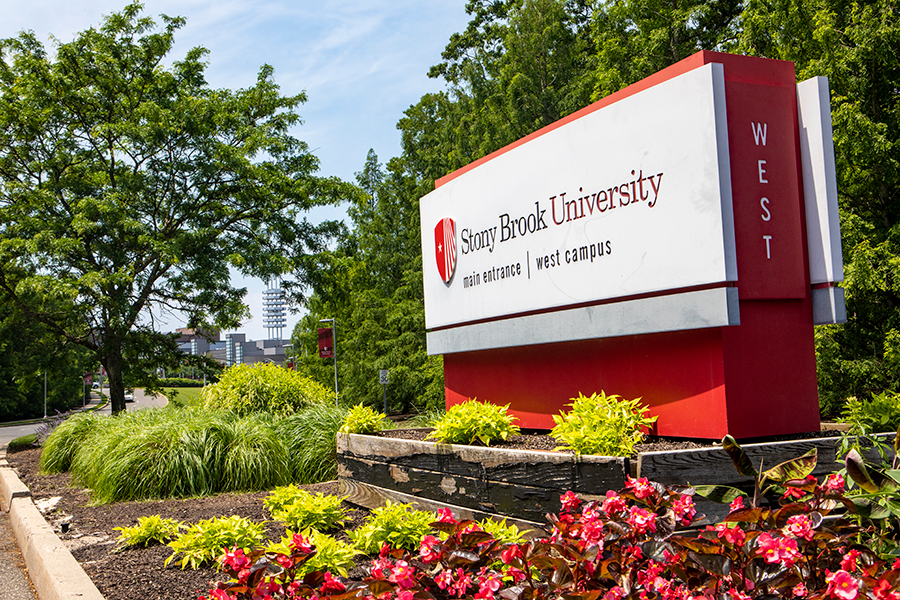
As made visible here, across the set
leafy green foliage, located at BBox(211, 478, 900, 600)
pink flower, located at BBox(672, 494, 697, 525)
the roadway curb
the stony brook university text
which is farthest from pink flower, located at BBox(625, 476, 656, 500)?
the roadway curb

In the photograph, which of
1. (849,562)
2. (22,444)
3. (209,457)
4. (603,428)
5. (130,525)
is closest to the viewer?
(849,562)

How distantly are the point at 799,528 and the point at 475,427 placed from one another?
3.48 m

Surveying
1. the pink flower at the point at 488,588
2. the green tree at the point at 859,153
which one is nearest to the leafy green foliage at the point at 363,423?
the pink flower at the point at 488,588

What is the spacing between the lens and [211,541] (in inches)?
182

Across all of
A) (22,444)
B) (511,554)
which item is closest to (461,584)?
(511,554)

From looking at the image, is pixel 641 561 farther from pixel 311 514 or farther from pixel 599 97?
pixel 599 97

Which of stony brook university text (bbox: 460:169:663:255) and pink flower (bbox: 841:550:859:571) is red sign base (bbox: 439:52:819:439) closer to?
stony brook university text (bbox: 460:169:663:255)

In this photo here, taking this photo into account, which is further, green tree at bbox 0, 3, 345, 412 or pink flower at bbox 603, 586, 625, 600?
green tree at bbox 0, 3, 345, 412

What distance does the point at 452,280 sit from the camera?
7.70 m

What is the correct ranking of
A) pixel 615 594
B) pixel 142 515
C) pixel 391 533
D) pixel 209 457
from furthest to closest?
pixel 209 457, pixel 142 515, pixel 391 533, pixel 615 594

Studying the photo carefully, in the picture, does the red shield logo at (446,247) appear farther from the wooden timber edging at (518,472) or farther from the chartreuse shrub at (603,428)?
the chartreuse shrub at (603,428)

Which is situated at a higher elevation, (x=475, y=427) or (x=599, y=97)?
(x=599, y=97)

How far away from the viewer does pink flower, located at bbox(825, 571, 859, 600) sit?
6.07 feet

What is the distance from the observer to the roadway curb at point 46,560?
4.00 metres
